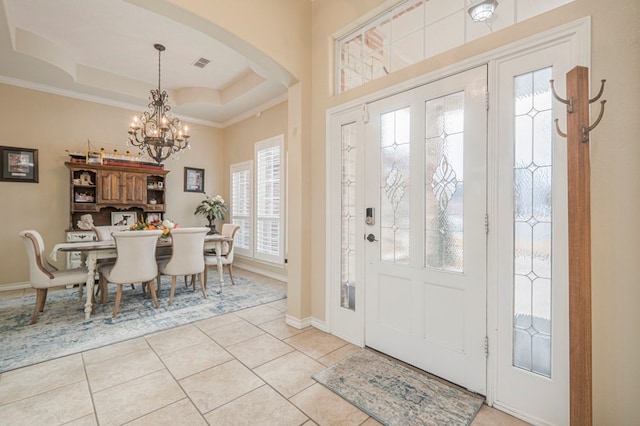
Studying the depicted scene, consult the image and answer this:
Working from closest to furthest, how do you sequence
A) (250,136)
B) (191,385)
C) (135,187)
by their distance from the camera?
(191,385) < (135,187) < (250,136)

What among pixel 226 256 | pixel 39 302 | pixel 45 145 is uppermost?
pixel 45 145

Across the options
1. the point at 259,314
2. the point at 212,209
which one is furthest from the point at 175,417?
the point at 212,209

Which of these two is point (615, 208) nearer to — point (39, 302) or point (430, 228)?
point (430, 228)

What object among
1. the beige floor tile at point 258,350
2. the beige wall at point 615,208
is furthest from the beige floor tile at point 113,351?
the beige wall at point 615,208

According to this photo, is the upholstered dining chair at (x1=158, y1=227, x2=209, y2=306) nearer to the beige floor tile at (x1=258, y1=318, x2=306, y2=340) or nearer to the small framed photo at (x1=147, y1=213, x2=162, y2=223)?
the beige floor tile at (x1=258, y1=318, x2=306, y2=340)

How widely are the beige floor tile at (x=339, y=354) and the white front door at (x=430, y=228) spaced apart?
16 centimetres

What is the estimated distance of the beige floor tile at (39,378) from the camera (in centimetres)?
199

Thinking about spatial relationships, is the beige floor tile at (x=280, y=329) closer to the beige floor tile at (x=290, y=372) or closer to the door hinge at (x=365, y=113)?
the beige floor tile at (x=290, y=372)

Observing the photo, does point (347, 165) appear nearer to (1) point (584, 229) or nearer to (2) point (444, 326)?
(2) point (444, 326)

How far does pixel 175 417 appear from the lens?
1.74 metres

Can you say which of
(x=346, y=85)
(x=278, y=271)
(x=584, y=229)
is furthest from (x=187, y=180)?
(x=584, y=229)

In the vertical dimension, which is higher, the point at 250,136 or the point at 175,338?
the point at 250,136

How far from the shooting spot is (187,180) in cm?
632

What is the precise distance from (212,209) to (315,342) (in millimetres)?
4289
